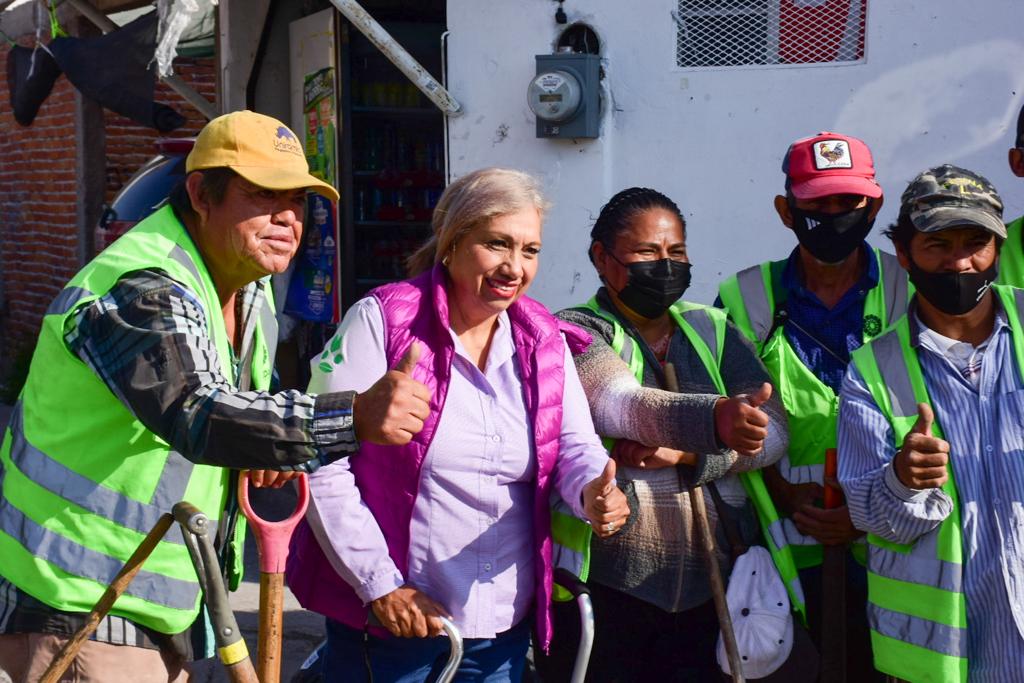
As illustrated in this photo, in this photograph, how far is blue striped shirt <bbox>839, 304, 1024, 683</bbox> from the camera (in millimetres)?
2717

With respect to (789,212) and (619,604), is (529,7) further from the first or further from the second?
(619,604)

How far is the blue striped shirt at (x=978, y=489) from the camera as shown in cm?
272

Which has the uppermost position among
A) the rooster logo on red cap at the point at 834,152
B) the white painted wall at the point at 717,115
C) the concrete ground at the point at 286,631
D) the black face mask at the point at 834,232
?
the white painted wall at the point at 717,115

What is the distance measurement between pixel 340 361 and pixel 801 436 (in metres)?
1.26

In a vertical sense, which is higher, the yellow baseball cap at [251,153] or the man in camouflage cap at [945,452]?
the yellow baseball cap at [251,153]

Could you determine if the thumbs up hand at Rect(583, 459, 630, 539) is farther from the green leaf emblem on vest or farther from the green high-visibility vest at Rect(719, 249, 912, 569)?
the green leaf emblem on vest

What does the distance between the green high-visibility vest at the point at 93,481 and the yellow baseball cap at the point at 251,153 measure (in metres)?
0.19

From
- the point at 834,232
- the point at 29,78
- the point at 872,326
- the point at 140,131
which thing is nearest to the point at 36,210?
the point at 140,131

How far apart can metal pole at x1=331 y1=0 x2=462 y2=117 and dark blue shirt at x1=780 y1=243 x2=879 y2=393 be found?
3153mm

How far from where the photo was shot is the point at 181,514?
2.22 metres

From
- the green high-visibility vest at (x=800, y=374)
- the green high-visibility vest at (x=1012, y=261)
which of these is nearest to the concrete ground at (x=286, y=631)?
the green high-visibility vest at (x=800, y=374)

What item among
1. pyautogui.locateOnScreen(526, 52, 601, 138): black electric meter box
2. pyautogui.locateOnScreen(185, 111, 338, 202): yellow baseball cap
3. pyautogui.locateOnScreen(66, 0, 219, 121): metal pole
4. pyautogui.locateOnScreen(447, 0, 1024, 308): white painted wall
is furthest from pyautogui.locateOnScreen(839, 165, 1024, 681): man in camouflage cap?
pyautogui.locateOnScreen(66, 0, 219, 121): metal pole

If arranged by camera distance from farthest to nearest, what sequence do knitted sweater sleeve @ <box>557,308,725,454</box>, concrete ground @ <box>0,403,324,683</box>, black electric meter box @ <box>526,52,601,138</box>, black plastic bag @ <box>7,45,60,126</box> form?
black plastic bag @ <box>7,45,60,126</box>, black electric meter box @ <box>526,52,601,138</box>, concrete ground @ <box>0,403,324,683</box>, knitted sweater sleeve @ <box>557,308,725,454</box>

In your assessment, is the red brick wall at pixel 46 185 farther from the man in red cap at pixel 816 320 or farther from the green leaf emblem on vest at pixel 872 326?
the green leaf emblem on vest at pixel 872 326
